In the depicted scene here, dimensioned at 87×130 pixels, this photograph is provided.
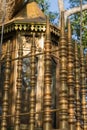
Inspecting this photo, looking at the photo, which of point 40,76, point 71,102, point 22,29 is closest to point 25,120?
point 40,76

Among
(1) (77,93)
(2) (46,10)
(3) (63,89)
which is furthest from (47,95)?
(2) (46,10)

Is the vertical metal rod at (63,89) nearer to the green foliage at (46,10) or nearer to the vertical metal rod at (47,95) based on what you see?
the vertical metal rod at (47,95)

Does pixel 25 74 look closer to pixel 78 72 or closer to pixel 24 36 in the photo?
pixel 24 36

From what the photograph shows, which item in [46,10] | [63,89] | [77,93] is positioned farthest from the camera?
[46,10]

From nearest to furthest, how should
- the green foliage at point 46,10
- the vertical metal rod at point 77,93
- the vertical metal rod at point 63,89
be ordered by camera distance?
the vertical metal rod at point 63,89 → the vertical metal rod at point 77,93 → the green foliage at point 46,10

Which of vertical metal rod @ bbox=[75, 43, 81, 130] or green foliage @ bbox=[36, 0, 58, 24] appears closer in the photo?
vertical metal rod @ bbox=[75, 43, 81, 130]

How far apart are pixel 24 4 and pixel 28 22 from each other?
1179 millimetres

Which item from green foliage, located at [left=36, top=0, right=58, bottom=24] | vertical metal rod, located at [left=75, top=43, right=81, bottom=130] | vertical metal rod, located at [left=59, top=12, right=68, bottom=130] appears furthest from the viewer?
green foliage, located at [left=36, top=0, right=58, bottom=24]

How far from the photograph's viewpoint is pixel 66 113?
3.34m

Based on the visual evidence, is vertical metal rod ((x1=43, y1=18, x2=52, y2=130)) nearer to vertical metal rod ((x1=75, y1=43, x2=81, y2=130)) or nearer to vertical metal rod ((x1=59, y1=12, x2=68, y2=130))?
vertical metal rod ((x1=59, y1=12, x2=68, y2=130))

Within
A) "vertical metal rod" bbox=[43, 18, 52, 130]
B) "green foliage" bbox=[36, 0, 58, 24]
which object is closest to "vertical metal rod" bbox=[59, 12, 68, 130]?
"vertical metal rod" bbox=[43, 18, 52, 130]

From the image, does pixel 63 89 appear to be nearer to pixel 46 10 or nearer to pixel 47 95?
pixel 47 95

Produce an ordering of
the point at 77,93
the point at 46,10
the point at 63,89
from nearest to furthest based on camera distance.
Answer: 1. the point at 63,89
2. the point at 77,93
3. the point at 46,10

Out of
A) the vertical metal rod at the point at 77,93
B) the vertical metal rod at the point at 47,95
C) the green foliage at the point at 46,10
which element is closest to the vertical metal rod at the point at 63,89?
the vertical metal rod at the point at 47,95
